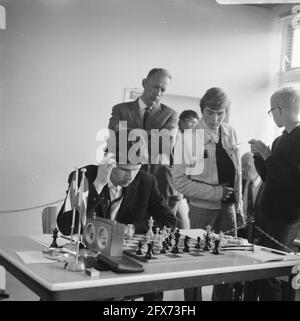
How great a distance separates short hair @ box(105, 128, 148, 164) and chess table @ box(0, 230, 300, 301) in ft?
5.43

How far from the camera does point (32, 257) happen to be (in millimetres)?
1972

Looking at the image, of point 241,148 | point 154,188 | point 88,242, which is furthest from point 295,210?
point 88,242

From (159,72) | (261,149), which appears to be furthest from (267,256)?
(159,72)

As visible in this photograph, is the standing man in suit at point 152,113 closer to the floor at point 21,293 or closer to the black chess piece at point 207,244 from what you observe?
the floor at point 21,293

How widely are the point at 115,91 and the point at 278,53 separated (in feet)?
5.83

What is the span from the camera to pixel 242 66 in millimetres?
4531

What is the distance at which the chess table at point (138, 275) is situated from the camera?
1.62 metres

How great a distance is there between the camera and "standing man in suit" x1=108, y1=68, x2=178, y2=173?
3932 millimetres

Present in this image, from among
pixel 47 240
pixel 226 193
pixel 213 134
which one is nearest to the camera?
pixel 47 240

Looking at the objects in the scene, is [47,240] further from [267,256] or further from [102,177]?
[267,256]

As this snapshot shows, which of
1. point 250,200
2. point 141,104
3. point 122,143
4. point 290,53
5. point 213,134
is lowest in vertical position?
point 250,200

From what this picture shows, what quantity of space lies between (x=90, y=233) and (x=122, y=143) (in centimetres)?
188

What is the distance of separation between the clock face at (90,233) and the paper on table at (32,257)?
211mm

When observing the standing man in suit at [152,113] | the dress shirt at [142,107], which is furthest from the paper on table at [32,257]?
Answer: the dress shirt at [142,107]
